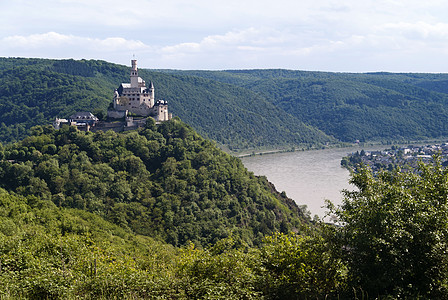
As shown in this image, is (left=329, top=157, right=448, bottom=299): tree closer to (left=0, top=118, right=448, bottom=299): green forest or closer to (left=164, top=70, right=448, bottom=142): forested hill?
(left=0, top=118, right=448, bottom=299): green forest

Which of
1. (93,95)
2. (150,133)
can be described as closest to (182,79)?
(93,95)

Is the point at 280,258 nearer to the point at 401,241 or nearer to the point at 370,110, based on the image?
the point at 401,241

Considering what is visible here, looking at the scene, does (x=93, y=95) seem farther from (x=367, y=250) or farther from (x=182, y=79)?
(x=367, y=250)

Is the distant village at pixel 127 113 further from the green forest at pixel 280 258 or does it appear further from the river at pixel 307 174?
the river at pixel 307 174

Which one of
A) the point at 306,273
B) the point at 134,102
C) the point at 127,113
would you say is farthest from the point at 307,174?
the point at 306,273

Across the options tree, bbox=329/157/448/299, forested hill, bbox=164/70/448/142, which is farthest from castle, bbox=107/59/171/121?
forested hill, bbox=164/70/448/142

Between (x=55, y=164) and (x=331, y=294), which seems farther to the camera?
(x=55, y=164)

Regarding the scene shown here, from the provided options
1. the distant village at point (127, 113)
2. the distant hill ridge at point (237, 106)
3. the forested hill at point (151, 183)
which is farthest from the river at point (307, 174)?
the distant village at point (127, 113)
